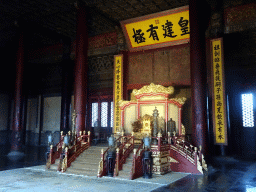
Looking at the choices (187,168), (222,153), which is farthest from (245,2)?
(187,168)

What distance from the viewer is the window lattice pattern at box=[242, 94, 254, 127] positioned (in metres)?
9.45

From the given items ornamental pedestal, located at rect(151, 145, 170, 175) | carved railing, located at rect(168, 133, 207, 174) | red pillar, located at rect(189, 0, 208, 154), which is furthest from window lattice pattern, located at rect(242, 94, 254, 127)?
ornamental pedestal, located at rect(151, 145, 170, 175)

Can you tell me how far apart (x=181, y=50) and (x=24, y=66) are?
664 cm

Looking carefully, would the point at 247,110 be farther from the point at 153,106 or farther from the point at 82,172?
the point at 82,172

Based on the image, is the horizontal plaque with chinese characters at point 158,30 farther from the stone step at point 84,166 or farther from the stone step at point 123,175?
the stone step at point 123,175

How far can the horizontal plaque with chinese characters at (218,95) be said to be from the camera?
807 cm

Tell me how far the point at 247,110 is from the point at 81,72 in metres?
6.30

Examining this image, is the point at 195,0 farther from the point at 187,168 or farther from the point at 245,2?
the point at 187,168

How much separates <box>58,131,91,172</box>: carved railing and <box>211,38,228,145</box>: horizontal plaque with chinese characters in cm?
412

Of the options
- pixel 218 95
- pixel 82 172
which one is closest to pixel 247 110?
pixel 218 95

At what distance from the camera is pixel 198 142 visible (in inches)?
288

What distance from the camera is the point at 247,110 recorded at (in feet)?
31.2

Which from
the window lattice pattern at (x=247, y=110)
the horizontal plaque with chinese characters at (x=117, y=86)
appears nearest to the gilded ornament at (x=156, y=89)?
the horizontal plaque with chinese characters at (x=117, y=86)

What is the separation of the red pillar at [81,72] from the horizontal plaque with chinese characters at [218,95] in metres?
4.41
